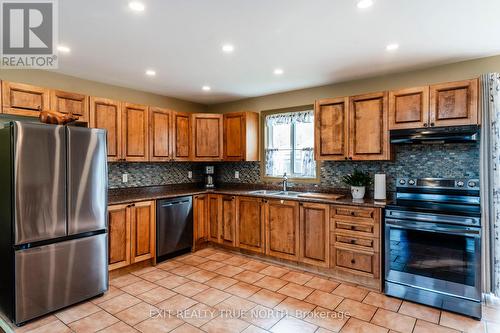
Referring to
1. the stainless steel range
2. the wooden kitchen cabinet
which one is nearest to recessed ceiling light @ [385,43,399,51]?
the stainless steel range

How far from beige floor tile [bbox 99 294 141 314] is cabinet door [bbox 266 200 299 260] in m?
1.79

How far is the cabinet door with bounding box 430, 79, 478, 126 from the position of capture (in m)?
2.77

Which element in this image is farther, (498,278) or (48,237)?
(498,278)

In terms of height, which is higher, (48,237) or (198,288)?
(48,237)

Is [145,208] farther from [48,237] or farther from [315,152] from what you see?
[315,152]

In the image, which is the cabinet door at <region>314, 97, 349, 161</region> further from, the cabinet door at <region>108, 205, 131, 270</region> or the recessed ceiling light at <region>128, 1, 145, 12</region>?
the cabinet door at <region>108, 205, 131, 270</region>

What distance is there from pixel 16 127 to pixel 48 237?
3.22ft

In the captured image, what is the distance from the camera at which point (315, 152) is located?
3.82m

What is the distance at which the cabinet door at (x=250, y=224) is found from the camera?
4.00m

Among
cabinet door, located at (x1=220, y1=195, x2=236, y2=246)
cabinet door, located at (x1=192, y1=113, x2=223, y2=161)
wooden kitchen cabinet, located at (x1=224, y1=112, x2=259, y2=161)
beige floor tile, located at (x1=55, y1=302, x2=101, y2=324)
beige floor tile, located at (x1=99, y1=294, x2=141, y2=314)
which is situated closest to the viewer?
beige floor tile, located at (x1=55, y1=302, x2=101, y2=324)

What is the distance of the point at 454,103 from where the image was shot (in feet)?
9.37

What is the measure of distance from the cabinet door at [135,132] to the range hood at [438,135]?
3.23 m

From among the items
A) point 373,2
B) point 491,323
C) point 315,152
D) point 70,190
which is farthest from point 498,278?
point 70,190

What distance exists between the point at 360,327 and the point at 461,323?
0.87 metres
